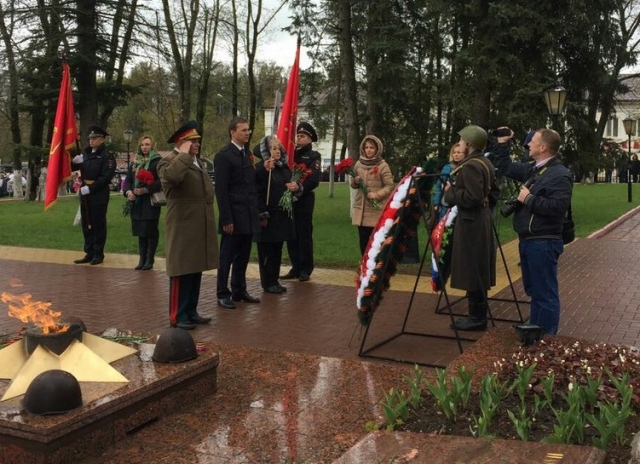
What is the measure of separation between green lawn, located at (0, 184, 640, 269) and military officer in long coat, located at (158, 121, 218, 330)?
183 inches

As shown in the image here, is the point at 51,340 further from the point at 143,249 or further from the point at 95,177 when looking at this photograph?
the point at 95,177

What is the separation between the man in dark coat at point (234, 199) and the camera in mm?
7375

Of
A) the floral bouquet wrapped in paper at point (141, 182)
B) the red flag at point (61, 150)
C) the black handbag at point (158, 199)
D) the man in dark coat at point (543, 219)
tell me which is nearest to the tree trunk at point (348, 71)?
the red flag at point (61, 150)

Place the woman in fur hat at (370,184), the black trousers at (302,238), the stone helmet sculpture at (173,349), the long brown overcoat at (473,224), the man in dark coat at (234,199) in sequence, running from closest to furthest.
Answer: the stone helmet sculpture at (173,349), the long brown overcoat at (473,224), the man in dark coat at (234,199), the woman in fur hat at (370,184), the black trousers at (302,238)

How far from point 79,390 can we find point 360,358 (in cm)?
263

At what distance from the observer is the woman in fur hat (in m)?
8.91

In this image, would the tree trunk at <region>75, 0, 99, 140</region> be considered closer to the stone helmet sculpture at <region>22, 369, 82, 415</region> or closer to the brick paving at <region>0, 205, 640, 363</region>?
the brick paving at <region>0, 205, 640, 363</region>

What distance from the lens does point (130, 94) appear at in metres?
27.1

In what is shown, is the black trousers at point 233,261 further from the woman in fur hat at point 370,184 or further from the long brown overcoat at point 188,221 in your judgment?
the woman in fur hat at point 370,184

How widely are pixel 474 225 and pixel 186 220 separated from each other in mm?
2602

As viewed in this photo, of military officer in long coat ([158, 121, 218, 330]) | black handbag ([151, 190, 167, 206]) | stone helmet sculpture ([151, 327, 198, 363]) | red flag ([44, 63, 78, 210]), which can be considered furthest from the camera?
red flag ([44, 63, 78, 210])

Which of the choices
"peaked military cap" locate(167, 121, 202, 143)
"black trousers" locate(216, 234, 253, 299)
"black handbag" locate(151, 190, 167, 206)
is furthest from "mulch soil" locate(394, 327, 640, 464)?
"black handbag" locate(151, 190, 167, 206)

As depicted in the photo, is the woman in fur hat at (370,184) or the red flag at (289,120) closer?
the woman in fur hat at (370,184)

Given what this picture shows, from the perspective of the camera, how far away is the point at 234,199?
7492 millimetres
